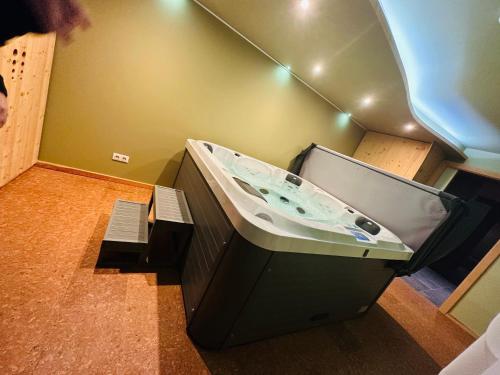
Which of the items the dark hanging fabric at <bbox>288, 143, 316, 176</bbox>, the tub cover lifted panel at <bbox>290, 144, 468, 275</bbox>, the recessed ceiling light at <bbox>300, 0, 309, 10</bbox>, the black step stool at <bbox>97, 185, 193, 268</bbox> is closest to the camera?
the black step stool at <bbox>97, 185, 193, 268</bbox>

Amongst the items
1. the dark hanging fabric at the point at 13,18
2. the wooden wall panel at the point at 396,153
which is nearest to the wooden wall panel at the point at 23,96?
the dark hanging fabric at the point at 13,18

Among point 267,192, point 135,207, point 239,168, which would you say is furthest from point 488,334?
point 239,168

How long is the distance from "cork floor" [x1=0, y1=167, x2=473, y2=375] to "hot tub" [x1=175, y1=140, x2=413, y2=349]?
0.30ft

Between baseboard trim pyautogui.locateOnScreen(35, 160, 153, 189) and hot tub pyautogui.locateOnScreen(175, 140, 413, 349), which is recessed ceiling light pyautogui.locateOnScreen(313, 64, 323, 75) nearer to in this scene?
hot tub pyautogui.locateOnScreen(175, 140, 413, 349)

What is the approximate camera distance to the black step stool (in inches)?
47.6

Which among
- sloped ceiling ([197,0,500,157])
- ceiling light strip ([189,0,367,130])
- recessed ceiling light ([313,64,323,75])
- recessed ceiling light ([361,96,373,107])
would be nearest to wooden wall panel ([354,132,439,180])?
sloped ceiling ([197,0,500,157])

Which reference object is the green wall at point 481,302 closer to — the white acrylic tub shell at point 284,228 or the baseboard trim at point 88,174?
the white acrylic tub shell at point 284,228

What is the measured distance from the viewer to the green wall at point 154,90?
1786 mm

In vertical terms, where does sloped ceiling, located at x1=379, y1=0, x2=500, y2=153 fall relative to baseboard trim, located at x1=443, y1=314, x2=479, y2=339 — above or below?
above

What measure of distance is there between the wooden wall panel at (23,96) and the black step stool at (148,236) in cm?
85

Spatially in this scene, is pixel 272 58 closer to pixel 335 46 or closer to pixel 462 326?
pixel 335 46

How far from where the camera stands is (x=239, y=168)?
2289mm

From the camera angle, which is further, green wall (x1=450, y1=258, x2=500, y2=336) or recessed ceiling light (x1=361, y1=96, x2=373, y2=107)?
recessed ceiling light (x1=361, y1=96, x2=373, y2=107)

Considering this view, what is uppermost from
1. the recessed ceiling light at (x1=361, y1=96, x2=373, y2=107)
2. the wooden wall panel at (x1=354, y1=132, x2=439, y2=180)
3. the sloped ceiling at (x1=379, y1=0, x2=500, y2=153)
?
the sloped ceiling at (x1=379, y1=0, x2=500, y2=153)
